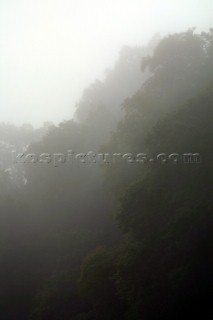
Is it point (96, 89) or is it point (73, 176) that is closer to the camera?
point (73, 176)

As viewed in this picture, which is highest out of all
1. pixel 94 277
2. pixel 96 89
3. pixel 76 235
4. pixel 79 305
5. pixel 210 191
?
pixel 96 89

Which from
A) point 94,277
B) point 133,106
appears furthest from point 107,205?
point 94,277

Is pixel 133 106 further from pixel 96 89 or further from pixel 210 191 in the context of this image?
pixel 96 89

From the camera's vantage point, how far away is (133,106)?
16375 millimetres

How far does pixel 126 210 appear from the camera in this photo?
11.2 metres

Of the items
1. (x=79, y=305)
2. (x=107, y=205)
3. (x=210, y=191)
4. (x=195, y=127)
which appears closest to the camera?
(x=210, y=191)

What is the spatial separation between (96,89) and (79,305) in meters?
19.8

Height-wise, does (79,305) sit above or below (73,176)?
below

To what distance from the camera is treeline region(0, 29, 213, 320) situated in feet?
31.5

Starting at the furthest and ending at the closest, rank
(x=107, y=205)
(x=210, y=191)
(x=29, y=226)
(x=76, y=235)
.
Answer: (x=29, y=226) < (x=107, y=205) < (x=76, y=235) < (x=210, y=191)

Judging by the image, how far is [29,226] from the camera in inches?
902

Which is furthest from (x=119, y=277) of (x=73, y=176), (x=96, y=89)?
(x=96, y=89)

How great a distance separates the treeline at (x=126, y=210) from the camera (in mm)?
9609

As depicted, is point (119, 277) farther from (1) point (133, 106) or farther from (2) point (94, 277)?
(1) point (133, 106)
